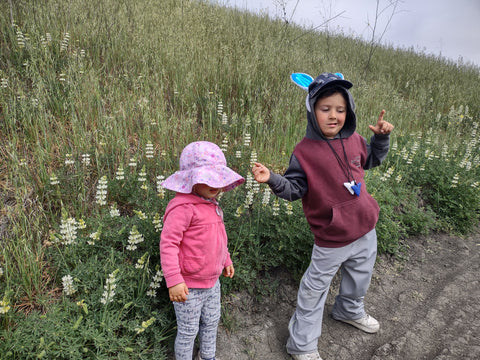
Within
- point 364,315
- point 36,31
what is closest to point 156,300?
point 364,315

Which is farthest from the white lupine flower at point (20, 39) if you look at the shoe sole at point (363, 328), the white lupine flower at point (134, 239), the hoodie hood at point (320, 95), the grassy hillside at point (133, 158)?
the shoe sole at point (363, 328)

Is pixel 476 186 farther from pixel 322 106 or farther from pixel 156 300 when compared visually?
pixel 156 300

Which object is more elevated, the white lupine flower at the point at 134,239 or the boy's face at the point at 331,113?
the boy's face at the point at 331,113

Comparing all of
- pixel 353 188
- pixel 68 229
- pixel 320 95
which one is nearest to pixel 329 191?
pixel 353 188

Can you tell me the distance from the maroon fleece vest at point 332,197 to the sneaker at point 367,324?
94 cm

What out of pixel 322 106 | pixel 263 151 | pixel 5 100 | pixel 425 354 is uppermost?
pixel 322 106

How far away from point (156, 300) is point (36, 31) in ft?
13.3

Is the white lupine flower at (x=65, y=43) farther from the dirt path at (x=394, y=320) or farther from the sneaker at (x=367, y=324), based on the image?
the sneaker at (x=367, y=324)

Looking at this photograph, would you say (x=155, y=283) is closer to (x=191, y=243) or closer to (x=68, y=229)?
(x=191, y=243)

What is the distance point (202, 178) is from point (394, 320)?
2396 millimetres

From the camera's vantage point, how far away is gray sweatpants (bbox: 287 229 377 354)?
2.57m

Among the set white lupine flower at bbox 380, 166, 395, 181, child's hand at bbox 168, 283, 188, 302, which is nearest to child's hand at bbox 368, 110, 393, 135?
white lupine flower at bbox 380, 166, 395, 181

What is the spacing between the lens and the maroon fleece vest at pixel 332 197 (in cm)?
244

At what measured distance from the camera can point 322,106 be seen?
2387mm
